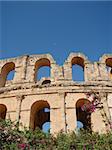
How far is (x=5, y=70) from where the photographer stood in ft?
55.3

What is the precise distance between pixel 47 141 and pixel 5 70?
8.15 metres

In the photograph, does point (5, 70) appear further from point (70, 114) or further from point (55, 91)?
point (70, 114)

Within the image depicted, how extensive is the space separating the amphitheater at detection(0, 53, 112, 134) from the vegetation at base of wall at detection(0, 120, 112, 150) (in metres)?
2.87

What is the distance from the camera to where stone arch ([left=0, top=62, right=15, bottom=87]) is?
16.2 metres

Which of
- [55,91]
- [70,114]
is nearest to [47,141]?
[70,114]

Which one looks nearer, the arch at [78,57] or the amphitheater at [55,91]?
the amphitheater at [55,91]

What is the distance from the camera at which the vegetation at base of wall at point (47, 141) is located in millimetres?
8945

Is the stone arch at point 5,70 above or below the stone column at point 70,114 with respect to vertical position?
Answer: above

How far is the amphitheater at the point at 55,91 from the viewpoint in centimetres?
1361

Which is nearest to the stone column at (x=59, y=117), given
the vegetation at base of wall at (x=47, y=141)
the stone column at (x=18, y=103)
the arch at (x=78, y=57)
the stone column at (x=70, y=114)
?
the stone column at (x=70, y=114)

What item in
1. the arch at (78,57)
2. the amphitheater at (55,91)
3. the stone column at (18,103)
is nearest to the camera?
the amphitheater at (55,91)

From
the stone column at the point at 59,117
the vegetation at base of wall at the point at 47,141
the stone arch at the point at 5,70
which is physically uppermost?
the stone arch at the point at 5,70

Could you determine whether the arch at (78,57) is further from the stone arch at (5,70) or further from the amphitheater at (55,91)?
the stone arch at (5,70)

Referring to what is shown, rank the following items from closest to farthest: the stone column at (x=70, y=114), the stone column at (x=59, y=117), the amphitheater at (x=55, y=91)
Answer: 1. the stone column at (x=59, y=117)
2. the stone column at (x=70, y=114)
3. the amphitheater at (x=55, y=91)
